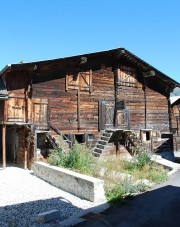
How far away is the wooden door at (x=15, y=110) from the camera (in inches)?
635

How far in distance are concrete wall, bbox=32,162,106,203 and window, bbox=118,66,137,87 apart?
943 centimetres

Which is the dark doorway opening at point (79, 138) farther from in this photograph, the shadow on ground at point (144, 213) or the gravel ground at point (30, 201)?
the shadow on ground at point (144, 213)

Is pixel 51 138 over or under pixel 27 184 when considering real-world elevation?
over

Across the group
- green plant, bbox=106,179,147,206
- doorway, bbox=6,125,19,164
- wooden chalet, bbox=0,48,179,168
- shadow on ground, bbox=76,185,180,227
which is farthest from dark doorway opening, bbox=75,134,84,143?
shadow on ground, bbox=76,185,180,227

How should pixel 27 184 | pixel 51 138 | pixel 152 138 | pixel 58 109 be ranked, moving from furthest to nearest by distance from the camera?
pixel 152 138 → pixel 58 109 → pixel 51 138 → pixel 27 184

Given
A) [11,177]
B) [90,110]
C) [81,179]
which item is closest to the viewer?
[81,179]

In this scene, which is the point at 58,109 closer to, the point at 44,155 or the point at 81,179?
the point at 44,155

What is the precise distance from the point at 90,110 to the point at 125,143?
3.73m

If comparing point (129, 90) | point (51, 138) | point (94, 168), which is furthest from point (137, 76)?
point (94, 168)

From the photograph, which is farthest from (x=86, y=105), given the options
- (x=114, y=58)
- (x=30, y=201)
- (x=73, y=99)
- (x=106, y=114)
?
(x=30, y=201)

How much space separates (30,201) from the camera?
10.8m

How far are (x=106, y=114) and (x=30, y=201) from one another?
10464 mm

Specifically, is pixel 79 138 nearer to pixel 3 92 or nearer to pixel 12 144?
pixel 12 144

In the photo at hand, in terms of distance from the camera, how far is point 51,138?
55.6 ft
